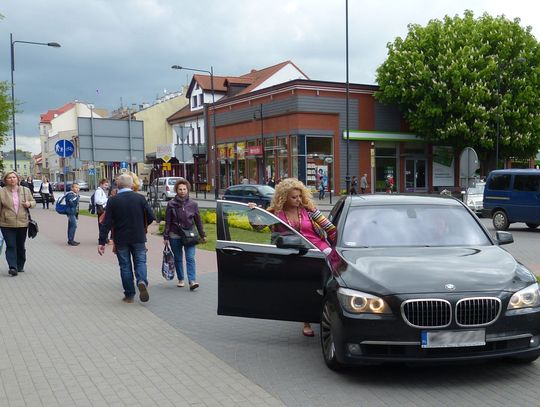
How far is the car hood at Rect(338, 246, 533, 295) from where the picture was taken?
14.5ft

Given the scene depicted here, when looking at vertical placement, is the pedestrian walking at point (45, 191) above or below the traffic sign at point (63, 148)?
below

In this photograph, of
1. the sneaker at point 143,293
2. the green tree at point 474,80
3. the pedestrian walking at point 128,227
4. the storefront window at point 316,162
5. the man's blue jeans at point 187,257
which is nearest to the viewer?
the pedestrian walking at point 128,227

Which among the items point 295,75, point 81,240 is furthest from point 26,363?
point 295,75

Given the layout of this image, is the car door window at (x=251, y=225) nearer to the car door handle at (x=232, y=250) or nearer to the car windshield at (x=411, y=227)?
the car door handle at (x=232, y=250)

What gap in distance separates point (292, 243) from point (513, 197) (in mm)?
14260

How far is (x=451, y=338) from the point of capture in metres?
4.32

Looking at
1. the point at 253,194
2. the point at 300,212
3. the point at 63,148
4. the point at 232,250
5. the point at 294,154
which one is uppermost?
the point at 294,154

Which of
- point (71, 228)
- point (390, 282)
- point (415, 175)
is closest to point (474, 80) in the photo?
point (415, 175)

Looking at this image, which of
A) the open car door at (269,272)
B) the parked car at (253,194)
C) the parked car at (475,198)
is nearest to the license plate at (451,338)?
the open car door at (269,272)

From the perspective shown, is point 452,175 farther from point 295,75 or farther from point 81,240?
point 81,240

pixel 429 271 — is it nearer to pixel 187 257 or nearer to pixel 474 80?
pixel 187 257

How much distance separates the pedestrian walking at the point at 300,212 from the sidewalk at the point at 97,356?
160 centimetres

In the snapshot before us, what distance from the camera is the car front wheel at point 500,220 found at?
59.0 ft

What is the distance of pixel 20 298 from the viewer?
8.20 meters
